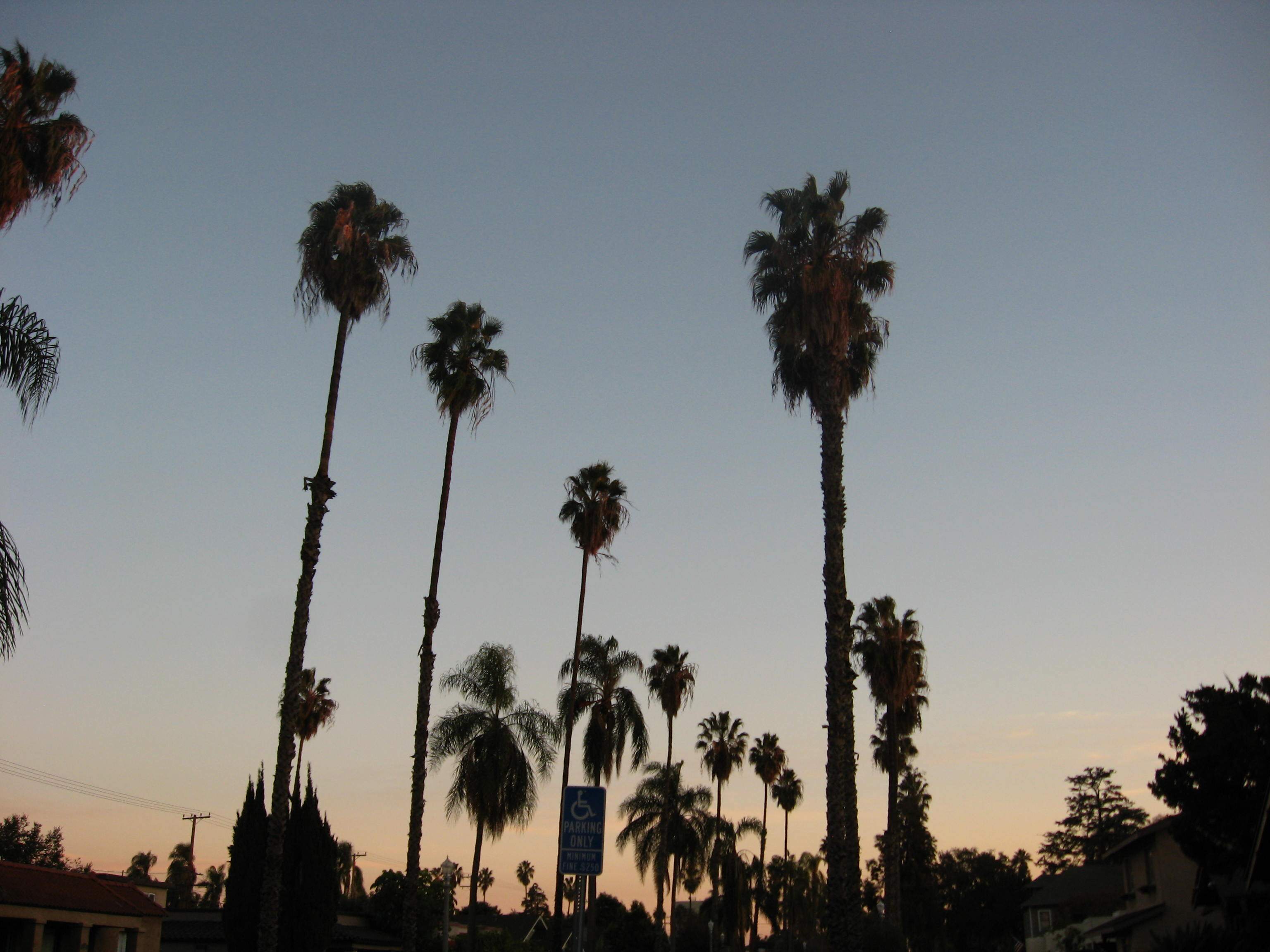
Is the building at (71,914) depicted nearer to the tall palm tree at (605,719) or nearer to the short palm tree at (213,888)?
the tall palm tree at (605,719)

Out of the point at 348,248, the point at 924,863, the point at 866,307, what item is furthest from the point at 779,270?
the point at 924,863

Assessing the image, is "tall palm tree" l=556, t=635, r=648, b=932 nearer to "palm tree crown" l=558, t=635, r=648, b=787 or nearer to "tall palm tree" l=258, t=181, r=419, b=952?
"palm tree crown" l=558, t=635, r=648, b=787

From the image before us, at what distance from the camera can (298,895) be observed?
36.8 m

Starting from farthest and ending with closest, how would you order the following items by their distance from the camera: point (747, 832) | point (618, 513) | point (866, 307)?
point (747, 832) → point (618, 513) → point (866, 307)

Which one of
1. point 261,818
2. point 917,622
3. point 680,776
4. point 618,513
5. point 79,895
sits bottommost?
point 79,895

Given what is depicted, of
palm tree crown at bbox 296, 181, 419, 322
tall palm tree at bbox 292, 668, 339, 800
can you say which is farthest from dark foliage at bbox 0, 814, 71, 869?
palm tree crown at bbox 296, 181, 419, 322

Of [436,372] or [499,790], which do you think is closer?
[436,372]

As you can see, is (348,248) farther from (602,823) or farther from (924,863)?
(924,863)

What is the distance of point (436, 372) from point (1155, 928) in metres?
31.7

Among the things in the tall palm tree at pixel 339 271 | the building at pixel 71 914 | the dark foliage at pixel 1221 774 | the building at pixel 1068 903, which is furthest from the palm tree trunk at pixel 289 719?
the building at pixel 1068 903

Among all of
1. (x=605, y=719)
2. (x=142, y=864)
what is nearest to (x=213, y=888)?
(x=142, y=864)

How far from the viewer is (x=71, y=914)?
35.5 meters

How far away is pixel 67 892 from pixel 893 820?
30.3m

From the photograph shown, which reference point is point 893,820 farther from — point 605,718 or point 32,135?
point 32,135
